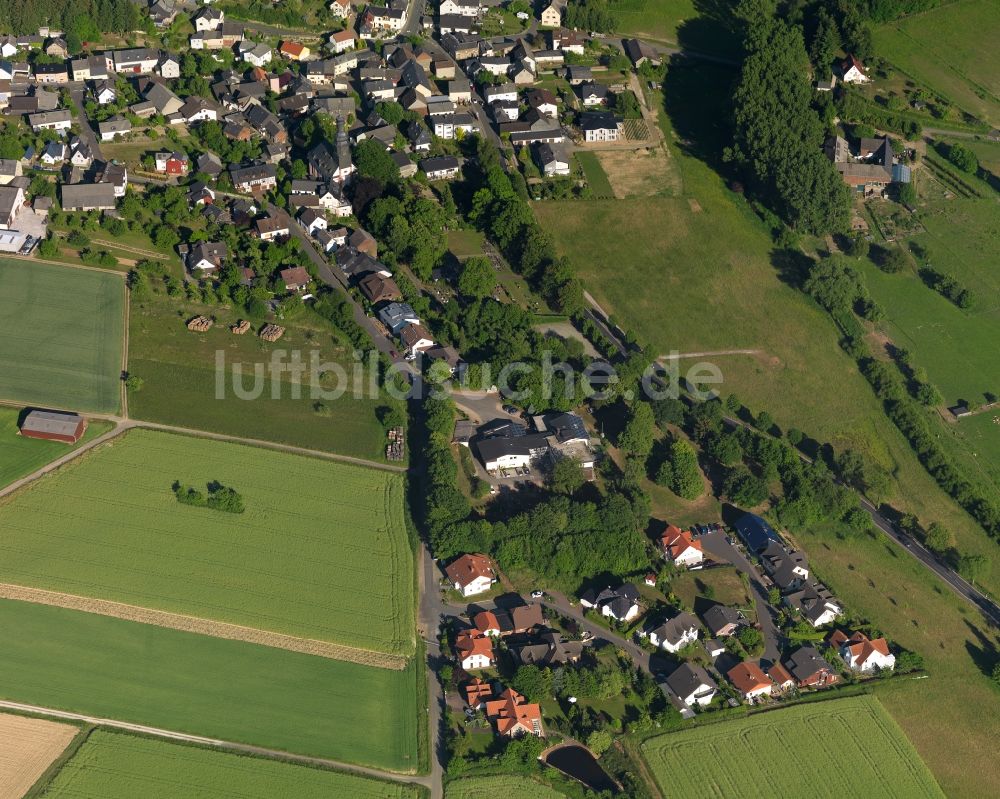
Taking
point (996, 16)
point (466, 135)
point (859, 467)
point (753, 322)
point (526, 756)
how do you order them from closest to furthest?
1. point (526, 756)
2. point (859, 467)
3. point (753, 322)
4. point (466, 135)
5. point (996, 16)

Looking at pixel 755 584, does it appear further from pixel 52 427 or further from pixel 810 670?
pixel 52 427

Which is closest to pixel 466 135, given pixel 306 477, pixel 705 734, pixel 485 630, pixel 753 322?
pixel 753 322

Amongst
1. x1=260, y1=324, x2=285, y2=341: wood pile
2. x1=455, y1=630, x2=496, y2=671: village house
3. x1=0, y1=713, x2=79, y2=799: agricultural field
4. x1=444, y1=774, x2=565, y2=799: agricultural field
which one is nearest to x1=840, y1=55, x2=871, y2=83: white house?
x1=260, y1=324, x2=285, y2=341: wood pile

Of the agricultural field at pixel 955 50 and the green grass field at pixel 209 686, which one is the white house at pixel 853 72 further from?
the green grass field at pixel 209 686

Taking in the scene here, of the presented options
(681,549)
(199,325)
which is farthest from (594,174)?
(681,549)

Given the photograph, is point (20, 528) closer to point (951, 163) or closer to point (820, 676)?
point (820, 676)

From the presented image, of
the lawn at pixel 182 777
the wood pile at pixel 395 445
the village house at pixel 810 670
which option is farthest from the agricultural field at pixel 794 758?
the wood pile at pixel 395 445

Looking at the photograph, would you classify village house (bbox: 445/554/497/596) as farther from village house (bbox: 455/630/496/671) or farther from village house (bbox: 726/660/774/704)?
village house (bbox: 726/660/774/704)
